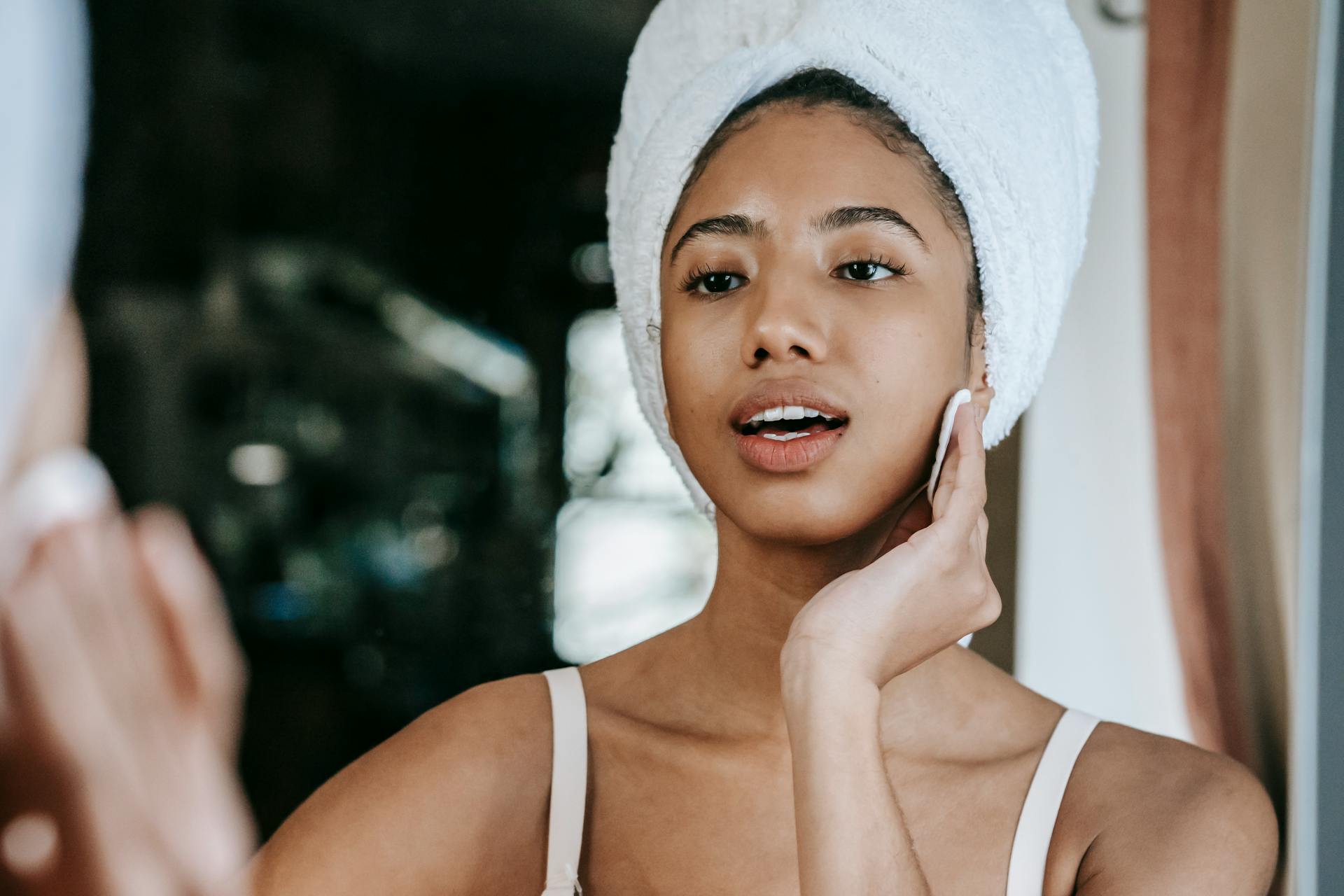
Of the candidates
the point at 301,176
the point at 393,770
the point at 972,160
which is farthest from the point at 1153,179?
the point at 301,176

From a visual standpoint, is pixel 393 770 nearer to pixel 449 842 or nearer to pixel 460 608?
pixel 449 842

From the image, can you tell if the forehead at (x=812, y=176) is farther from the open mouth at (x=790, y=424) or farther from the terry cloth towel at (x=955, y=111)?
the open mouth at (x=790, y=424)

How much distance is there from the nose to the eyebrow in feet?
0.20

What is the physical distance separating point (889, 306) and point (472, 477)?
3.90 feet

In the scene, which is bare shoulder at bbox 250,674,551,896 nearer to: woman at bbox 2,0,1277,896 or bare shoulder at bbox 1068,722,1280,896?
woman at bbox 2,0,1277,896

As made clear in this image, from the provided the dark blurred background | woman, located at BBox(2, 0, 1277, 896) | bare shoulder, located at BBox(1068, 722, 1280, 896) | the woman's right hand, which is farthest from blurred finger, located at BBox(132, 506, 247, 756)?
the dark blurred background

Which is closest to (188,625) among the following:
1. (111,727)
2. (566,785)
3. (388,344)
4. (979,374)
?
(111,727)

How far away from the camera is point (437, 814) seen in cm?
104

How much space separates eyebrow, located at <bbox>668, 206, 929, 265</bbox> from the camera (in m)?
0.98

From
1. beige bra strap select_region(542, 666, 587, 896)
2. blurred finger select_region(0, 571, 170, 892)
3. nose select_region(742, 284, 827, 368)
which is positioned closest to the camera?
blurred finger select_region(0, 571, 170, 892)

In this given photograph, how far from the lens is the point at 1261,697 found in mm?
1244

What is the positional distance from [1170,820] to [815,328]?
0.52 metres

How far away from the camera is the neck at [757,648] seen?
1.07m

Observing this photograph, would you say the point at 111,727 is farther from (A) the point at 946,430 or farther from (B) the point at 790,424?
(A) the point at 946,430
